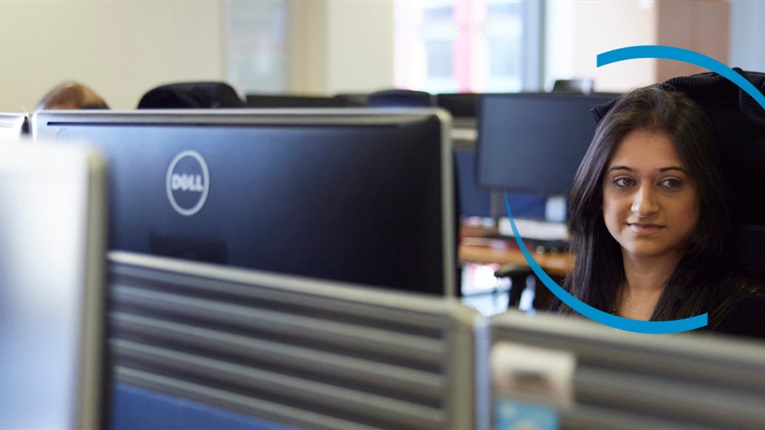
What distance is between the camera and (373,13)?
613 centimetres

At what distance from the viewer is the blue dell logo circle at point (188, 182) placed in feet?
3.16

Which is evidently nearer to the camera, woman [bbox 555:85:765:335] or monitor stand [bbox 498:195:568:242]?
woman [bbox 555:85:765:335]

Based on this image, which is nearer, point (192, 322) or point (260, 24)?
point (192, 322)

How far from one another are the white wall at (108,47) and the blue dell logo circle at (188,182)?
3411 millimetres

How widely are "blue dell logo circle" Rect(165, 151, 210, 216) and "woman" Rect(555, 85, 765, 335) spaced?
0.82m

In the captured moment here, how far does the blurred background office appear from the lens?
4.47m

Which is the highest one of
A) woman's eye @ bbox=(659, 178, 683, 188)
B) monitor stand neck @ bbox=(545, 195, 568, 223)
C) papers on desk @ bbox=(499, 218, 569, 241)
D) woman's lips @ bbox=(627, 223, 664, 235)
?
woman's eye @ bbox=(659, 178, 683, 188)

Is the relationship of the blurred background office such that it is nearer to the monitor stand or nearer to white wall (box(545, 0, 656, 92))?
white wall (box(545, 0, 656, 92))

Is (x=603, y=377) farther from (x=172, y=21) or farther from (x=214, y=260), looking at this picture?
(x=172, y=21)

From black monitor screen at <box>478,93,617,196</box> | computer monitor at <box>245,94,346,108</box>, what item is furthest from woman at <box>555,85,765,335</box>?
computer monitor at <box>245,94,346,108</box>

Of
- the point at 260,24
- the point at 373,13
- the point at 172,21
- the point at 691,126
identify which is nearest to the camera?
the point at 691,126

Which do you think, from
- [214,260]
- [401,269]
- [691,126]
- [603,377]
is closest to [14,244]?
[214,260]

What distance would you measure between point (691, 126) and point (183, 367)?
3.16 feet
